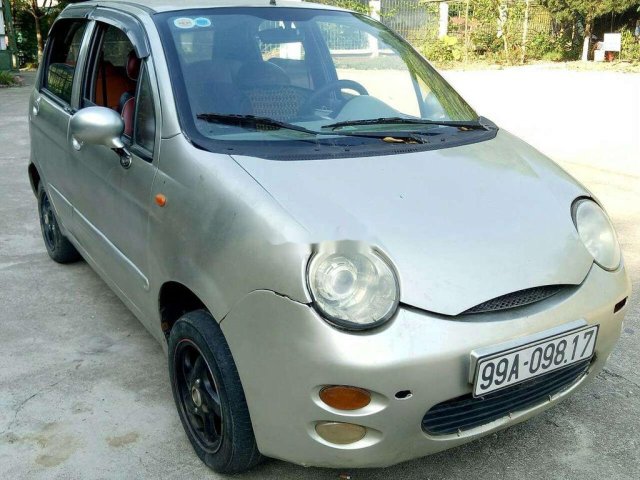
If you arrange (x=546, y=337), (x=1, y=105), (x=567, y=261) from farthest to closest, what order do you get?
1. (x=1, y=105)
2. (x=567, y=261)
3. (x=546, y=337)

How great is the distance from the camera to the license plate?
195 cm

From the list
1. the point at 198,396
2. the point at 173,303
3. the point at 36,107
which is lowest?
the point at 198,396

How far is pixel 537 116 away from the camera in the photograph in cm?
1034

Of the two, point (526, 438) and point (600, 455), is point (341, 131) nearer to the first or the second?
point (526, 438)

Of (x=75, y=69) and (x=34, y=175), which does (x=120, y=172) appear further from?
(x=34, y=175)

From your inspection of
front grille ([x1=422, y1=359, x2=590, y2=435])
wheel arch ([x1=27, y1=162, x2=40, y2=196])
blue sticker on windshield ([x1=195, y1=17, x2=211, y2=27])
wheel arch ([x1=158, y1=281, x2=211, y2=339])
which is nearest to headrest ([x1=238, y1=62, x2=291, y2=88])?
blue sticker on windshield ([x1=195, y1=17, x2=211, y2=27])

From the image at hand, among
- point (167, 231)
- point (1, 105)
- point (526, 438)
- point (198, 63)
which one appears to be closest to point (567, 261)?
point (526, 438)

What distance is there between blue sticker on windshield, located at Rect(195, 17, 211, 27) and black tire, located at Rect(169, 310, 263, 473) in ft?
4.25

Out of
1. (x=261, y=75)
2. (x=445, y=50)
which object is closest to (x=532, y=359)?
(x=261, y=75)

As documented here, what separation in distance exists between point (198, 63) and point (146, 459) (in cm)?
153

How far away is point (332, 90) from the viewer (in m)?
3.15

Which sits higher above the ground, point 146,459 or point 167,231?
point 167,231

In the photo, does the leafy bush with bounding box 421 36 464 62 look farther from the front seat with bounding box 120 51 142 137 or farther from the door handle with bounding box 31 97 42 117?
the front seat with bounding box 120 51 142 137

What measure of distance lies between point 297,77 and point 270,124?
22.8 inches
